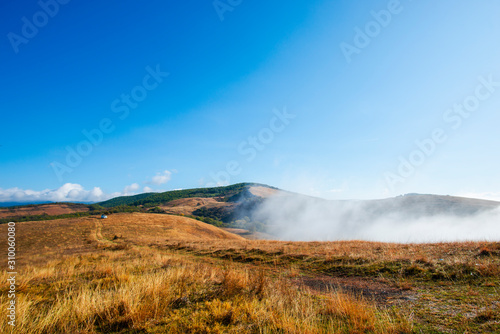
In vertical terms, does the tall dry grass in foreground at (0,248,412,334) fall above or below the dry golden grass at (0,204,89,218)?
above

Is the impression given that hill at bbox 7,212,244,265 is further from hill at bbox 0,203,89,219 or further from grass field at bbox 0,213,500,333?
hill at bbox 0,203,89,219

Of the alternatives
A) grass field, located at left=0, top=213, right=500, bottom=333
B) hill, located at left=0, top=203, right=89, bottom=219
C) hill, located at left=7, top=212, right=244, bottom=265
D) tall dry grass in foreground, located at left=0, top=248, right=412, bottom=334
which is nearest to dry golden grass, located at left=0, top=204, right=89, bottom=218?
hill, located at left=0, top=203, right=89, bottom=219

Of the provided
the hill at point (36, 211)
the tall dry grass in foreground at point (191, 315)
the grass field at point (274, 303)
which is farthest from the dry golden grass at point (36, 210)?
the tall dry grass in foreground at point (191, 315)

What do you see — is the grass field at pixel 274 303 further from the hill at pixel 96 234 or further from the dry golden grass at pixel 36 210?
the dry golden grass at pixel 36 210

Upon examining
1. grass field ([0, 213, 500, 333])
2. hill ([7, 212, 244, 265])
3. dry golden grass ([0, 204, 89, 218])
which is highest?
grass field ([0, 213, 500, 333])

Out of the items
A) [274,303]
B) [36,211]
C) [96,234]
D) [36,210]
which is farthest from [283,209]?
[36,210]

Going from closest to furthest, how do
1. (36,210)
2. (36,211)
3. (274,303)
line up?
(274,303) → (36,211) → (36,210)

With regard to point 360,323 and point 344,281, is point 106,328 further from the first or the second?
point 344,281

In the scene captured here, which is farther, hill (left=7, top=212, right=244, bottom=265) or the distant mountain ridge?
the distant mountain ridge

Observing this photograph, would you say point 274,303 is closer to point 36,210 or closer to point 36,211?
point 36,211

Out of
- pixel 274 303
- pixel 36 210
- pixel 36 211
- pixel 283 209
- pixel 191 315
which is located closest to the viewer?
pixel 191 315

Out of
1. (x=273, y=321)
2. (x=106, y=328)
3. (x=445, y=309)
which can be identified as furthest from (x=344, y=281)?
(x=106, y=328)

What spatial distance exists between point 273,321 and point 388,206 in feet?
434

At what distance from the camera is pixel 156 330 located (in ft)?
13.4
